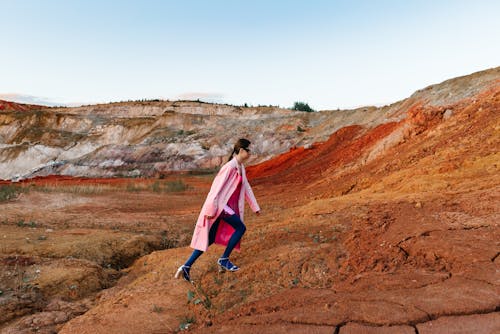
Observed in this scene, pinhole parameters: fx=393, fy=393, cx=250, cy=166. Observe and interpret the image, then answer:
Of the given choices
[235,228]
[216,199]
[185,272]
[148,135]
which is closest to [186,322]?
[185,272]

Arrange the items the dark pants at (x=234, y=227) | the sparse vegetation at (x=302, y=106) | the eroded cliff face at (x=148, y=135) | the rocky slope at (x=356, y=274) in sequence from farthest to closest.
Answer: the sparse vegetation at (x=302, y=106)
the eroded cliff face at (x=148, y=135)
the dark pants at (x=234, y=227)
the rocky slope at (x=356, y=274)

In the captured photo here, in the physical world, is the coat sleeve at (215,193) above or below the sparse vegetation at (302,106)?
below

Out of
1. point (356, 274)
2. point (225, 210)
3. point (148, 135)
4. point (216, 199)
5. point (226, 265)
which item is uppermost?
point (148, 135)

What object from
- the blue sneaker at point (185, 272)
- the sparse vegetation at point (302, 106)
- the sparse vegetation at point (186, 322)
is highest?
the sparse vegetation at point (302, 106)

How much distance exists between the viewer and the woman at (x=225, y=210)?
494 cm

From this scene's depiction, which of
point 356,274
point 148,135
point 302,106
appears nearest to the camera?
point 356,274

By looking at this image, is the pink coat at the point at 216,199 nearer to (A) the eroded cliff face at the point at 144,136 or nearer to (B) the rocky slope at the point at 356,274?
(B) the rocky slope at the point at 356,274

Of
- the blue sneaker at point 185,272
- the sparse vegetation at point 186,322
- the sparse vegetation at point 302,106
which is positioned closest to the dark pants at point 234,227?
the blue sneaker at point 185,272

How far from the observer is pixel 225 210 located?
5008 mm

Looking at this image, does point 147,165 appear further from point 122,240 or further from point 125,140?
point 122,240

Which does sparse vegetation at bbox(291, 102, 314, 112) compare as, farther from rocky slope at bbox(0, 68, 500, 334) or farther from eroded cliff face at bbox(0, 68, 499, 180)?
rocky slope at bbox(0, 68, 500, 334)

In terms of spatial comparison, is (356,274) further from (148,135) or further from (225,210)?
(148,135)

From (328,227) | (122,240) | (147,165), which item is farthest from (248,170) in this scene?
(328,227)

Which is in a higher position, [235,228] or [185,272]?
[235,228]
